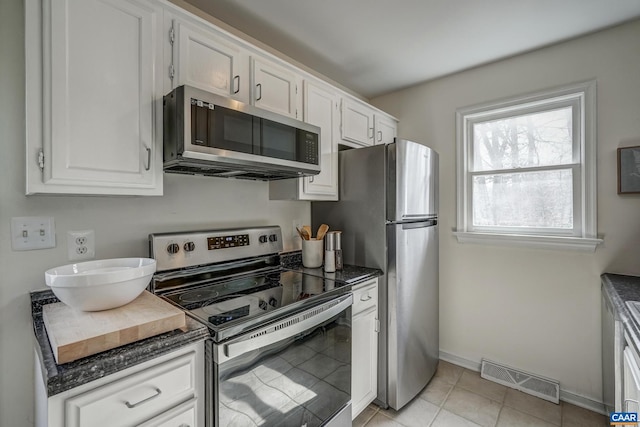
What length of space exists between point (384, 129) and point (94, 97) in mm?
2141

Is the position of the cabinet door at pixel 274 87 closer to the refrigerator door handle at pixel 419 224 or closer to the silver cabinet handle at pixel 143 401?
the refrigerator door handle at pixel 419 224

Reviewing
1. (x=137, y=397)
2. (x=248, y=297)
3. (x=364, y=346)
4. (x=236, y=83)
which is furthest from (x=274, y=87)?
(x=364, y=346)

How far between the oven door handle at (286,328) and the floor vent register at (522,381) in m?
1.53

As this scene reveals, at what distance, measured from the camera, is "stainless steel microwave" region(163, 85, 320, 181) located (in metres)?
1.16

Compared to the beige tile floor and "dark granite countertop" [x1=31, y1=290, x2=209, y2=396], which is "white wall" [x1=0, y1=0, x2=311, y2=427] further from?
the beige tile floor

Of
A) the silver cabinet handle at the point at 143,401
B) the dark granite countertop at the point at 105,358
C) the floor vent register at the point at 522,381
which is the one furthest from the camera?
the floor vent register at the point at 522,381

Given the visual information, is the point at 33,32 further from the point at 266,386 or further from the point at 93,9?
the point at 266,386

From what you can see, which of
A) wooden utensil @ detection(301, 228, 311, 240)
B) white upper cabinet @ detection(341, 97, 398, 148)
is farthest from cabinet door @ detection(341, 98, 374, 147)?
wooden utensil @ detection(301, 228, 311, 240)

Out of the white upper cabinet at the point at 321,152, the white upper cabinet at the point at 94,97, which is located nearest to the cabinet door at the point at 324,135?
the white upper cabinet at the point at 321,152

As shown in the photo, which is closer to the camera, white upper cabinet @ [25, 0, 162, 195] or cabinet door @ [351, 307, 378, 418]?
white upper cabinet @ [25, 0, 162, 195]

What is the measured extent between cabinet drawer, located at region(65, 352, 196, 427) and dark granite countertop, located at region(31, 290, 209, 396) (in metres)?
0.05

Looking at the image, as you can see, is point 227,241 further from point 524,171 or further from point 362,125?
point 524,171

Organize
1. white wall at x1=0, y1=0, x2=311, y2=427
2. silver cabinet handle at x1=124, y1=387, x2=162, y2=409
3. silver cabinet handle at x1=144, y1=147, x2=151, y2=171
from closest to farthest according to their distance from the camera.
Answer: silver cabinet handle at x1=124, y1=387, x2=162, y2=409 < white wall at x1=0, y1=0, x2=311, y2=427 < silver cabinet handle at x1=144, y1=147, x2=151, y2=171

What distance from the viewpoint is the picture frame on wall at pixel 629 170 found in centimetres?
173
